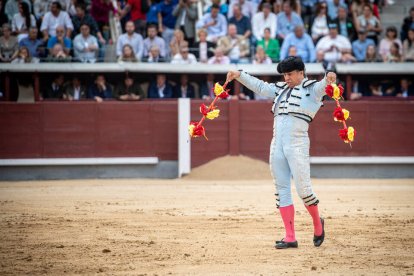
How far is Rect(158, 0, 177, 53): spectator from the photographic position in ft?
48.3

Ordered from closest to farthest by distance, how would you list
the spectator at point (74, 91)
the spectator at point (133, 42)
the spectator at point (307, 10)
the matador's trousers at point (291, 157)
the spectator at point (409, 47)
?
1. the matador's trousers at point (291, 157)
2. the spectator at point (133, 42)
3. the spectator at point (74, 91)
4. the spectator at point (409, 47)
5. the spectator at point (307, 10)

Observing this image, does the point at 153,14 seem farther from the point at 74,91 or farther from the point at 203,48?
the point at 74,91

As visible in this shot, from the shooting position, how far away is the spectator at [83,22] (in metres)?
14.3

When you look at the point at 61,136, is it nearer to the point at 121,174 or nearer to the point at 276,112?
the point at 121,174

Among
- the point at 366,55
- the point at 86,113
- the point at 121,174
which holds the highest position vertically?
the point at 366,55

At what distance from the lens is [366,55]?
14547mm

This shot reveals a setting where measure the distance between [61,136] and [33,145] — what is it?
47 cm

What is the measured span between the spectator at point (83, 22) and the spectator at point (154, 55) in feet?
2.88

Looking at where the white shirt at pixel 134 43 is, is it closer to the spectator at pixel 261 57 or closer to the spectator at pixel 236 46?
the spectator at pixel 236 46

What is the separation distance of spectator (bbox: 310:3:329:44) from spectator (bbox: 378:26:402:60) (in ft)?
3.21

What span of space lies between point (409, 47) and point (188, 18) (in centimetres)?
379

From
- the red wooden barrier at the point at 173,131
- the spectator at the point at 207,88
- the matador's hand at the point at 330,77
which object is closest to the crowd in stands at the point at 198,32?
the spectator at the point at 207,88

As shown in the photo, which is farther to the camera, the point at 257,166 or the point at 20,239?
the point at 257,166

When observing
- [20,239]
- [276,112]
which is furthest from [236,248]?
[20,239]
